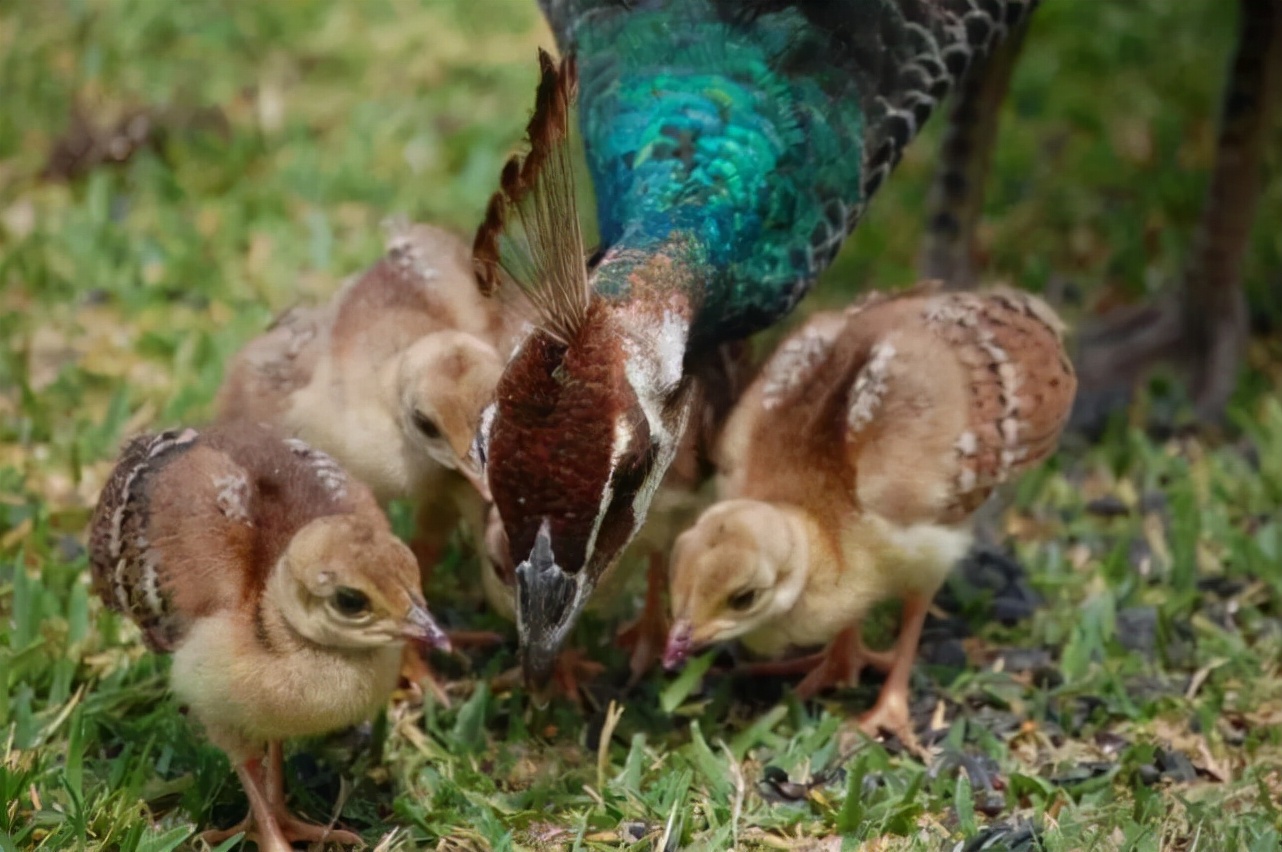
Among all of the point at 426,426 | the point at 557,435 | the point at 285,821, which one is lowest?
the point at 285,821

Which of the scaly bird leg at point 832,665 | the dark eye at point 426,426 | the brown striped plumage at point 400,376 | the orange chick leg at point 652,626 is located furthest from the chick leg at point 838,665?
the dark eye at point 426,426

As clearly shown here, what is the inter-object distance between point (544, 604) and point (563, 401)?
16.3 inches

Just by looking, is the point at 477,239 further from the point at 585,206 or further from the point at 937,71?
the point at 937,71

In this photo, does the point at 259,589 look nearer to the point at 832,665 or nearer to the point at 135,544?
the point at 135,544

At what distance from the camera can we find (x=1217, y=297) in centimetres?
516

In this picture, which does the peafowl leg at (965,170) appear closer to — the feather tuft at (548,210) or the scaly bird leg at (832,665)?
the scaly bird leg at (832,665)

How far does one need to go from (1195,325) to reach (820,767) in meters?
2.29

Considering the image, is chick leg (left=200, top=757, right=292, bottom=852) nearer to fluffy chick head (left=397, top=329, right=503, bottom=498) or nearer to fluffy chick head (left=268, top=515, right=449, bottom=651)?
fluffy chick head (left=268, top=515, right=449, bottom=651)

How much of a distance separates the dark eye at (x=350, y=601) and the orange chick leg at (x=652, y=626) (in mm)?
1021

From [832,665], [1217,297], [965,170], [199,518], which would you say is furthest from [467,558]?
[1217,297]

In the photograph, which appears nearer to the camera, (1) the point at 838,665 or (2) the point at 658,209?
(2) the point at 658,209

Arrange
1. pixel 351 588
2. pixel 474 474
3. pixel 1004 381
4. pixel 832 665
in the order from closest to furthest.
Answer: pixel 351 588, pixel 474 474, pixel 1004 381, pixel 832 665

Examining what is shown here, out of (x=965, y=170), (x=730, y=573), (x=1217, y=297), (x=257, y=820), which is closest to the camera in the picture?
(x=257, y=820)

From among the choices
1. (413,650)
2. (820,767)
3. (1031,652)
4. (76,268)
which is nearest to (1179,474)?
(1031,652)
